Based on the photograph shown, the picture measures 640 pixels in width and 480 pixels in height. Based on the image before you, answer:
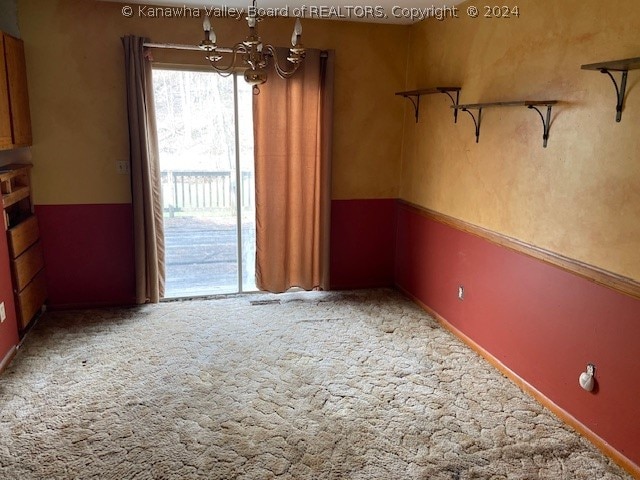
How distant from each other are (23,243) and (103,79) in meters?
1.42

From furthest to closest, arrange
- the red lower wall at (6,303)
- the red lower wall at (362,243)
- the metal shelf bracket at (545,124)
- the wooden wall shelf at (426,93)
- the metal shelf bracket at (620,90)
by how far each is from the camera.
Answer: the red lower wall at (362,243), the wooden wall shelf at (426,93), the red lower wall at (6,303), the metal shelf bracket at (545,124), the metal shelf bracket at (620,90)

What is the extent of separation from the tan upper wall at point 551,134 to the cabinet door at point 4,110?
10.3ft

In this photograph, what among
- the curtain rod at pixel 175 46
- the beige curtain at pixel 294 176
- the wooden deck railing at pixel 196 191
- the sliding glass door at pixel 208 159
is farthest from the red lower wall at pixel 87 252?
the curtain rod at pixel 175 46

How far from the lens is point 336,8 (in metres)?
→ 3.75

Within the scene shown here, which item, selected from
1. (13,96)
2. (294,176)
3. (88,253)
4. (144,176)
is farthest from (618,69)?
(88,253)

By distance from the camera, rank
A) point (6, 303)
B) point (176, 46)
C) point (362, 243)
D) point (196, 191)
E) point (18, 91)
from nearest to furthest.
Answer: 1. point (6, 303)
2. point (18, 91)
3. point (176, 46)
4. point (362, 243)
5. point (196, 191)

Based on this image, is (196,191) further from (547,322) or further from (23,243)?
(547,322)

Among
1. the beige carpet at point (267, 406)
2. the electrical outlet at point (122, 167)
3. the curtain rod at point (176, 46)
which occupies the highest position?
the curtain rod at point (176, 46)

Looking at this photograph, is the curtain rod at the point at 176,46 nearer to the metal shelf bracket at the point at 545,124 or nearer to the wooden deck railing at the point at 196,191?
the wooden deck railing at the point at 196,191

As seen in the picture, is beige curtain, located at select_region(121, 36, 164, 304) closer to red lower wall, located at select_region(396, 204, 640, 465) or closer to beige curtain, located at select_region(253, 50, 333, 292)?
beige curtain, located at select_region(253, 50, 333, 292)

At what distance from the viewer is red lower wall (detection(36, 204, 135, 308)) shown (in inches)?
153

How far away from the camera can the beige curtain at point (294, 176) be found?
405 centimetres

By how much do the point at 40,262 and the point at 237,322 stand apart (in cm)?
167

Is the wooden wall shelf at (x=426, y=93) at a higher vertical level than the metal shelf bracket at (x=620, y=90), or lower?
higher
